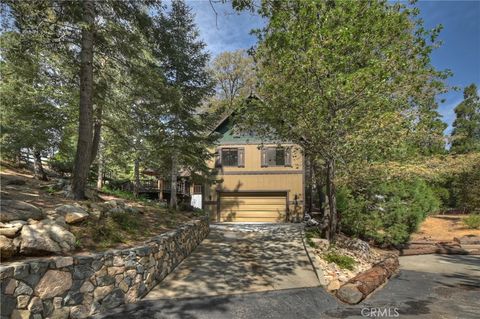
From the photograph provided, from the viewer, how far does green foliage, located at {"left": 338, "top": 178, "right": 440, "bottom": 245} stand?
13.9m

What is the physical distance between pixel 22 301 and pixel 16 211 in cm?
188

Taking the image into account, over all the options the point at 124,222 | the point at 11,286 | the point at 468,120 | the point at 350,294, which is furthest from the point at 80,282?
the point at 468,120

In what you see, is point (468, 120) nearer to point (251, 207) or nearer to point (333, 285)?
point (251, 207)

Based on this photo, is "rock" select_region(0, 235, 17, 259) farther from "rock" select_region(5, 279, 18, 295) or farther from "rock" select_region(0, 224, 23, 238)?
"rock" select_region(5, 279, 18, 295)

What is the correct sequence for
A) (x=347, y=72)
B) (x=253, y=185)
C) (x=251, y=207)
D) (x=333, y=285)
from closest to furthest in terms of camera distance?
(x=333, y=285)
(x=347, y=72)
(x=253, y=185)
(x=251, y=207)

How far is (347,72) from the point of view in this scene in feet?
34.3

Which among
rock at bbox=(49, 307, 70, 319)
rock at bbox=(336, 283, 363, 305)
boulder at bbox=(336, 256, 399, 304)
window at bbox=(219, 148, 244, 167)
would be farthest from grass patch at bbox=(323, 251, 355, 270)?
window at bbox=(219, 148, 244, 167)

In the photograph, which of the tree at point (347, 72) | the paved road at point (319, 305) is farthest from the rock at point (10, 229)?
the tree at point (347, 72)

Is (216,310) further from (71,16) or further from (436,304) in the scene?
(71,16)

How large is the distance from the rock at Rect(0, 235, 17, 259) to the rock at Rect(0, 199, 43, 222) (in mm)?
675

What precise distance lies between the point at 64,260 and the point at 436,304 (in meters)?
8.29

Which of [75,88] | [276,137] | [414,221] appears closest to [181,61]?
[75,88]

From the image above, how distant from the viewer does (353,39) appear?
9.80m

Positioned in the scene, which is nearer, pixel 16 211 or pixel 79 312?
pixel 79 312
